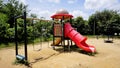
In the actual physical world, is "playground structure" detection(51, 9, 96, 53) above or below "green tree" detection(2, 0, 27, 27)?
below

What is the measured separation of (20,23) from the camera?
1842 centimetres

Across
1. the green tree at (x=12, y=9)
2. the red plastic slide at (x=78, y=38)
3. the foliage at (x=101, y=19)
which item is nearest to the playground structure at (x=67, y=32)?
the red plastic slide at (x=78, y=38)

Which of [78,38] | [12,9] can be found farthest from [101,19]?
[78,38]

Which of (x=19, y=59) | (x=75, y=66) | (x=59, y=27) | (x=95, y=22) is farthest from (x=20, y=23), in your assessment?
(x=95, y=22)

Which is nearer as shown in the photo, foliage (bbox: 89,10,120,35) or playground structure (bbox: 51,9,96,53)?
playground structure (bbox: 51,9,96,53)

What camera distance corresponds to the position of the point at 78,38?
12891 mm

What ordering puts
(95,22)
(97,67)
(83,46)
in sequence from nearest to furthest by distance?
(97,67)
(83,46)
(95,22)

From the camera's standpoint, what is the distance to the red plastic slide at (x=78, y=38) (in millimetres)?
12423

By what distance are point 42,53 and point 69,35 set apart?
2932 mm

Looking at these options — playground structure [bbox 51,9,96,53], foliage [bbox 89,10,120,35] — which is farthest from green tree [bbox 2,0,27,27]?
foliage [bbox 89,10,120,35]

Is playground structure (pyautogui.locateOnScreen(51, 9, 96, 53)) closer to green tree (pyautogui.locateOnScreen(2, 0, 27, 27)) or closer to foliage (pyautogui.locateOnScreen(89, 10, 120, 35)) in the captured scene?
green tree (pyautogui.locateOnScreen(2, 0, 27, 27))

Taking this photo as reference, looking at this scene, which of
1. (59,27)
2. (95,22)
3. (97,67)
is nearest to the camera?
(97,67)

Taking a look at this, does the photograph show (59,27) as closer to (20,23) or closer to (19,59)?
(19,59)

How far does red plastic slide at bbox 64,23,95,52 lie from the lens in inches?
489
